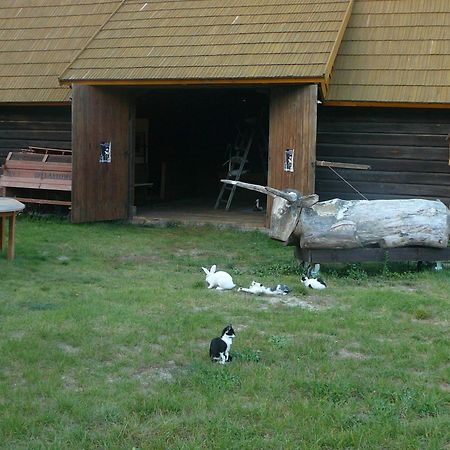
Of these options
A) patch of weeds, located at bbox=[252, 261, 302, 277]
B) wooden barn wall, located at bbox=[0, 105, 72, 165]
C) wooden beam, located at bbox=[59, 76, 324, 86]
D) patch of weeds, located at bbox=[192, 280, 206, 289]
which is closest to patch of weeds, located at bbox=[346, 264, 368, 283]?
patch of weeds, located at bbox=[252, 261, 302, 277]

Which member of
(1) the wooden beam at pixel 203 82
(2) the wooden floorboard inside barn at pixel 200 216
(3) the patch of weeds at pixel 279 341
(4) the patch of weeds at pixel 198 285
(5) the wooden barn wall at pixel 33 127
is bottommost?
(3) the patch of weeds at pixel 279 341

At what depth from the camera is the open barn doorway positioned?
1777 cm

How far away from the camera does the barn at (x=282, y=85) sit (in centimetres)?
1262

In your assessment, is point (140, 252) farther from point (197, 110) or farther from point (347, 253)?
point (197, 110)

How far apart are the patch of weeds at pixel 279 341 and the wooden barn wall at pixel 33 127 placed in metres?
10.0

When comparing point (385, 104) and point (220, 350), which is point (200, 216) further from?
point (220, 350)

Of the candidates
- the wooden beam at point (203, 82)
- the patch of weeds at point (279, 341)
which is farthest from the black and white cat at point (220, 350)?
the wooden beam at point (203, 82)

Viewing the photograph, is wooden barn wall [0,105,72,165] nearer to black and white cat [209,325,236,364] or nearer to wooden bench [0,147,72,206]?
wooden bench [0,147,72,206]

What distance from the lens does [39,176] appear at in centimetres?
1427

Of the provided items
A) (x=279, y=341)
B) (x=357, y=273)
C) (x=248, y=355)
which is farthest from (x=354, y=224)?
(x=248, y=355)

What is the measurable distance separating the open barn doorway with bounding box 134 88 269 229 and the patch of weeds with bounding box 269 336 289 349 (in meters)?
10.1

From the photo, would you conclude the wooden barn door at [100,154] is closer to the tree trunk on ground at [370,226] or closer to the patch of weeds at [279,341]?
the tree trunk on ground at [370,226]

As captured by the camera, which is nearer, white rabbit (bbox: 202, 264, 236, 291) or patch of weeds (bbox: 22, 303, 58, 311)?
patch of weeds (bbox: 22, 303, 58, 311)

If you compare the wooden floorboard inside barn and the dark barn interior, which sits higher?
the dark barn interior
